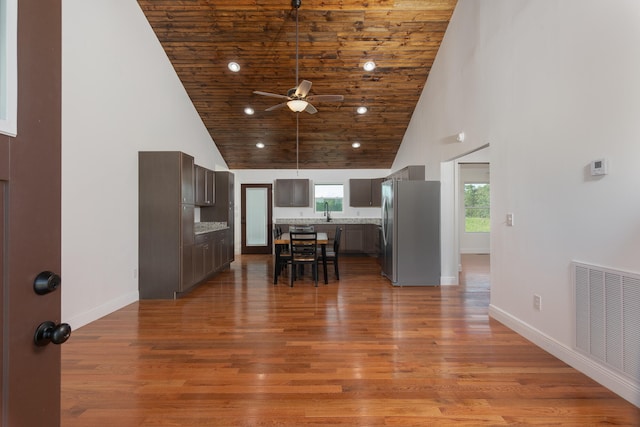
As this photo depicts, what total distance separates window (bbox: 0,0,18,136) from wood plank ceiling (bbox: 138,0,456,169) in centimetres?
437

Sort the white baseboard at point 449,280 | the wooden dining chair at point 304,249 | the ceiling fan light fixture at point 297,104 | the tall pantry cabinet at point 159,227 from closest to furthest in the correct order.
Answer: the ceiling fan light fixture at point 297,104 → the tall pantry cabinet at point 159,227 → the wooden dining chair at point 304,249 → the white baseboard at point 449,280

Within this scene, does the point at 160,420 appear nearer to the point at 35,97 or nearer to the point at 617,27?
the point at 35,97

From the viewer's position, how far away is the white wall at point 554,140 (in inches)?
83.4

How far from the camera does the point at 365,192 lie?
856cm

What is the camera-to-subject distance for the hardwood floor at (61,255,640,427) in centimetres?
194

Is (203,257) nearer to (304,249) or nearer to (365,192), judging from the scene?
(304,249)

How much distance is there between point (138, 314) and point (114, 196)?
1419mm

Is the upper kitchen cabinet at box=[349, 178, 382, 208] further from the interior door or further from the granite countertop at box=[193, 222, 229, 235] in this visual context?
the granite countertop at box=[193, 222, 229, 235]

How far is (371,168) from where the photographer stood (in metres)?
8.72

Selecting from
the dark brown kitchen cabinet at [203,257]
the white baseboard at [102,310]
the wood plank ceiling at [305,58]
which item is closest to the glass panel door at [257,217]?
the wood plank ceiling at [305,58]

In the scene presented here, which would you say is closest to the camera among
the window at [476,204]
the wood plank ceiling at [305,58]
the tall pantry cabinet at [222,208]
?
the wood plank ceiling at [305,58]

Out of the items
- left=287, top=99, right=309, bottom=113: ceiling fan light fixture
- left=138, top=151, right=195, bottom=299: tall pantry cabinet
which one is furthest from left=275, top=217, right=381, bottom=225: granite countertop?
left=287, top=99, right=309, bottom=113: ceiling fan light fixture

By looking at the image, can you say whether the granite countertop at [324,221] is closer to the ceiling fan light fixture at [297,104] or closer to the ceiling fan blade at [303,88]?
the ceiling fan light fixture at [297,104]

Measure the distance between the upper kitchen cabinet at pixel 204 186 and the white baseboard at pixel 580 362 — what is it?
15.0 feet
